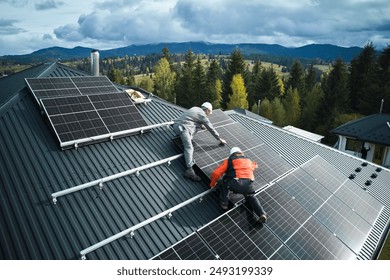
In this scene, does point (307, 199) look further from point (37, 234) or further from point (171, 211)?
point (37, 234)

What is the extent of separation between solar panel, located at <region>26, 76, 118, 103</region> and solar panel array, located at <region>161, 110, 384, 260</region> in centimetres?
555

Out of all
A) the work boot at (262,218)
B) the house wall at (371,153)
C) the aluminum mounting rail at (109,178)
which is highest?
the aluminum mounting rail at (109,178)

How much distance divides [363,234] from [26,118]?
1362cm

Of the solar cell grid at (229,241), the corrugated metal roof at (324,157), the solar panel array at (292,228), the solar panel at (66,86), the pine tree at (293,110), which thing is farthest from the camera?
the pine tree at (293,110)

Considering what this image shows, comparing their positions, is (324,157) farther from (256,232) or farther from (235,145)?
(256,232)

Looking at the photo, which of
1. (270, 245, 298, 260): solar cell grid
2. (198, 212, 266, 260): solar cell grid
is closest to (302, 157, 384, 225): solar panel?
(270, 245, 298, 260): solar cell grid

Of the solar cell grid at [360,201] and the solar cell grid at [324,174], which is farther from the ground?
the solar cell grid at [324,174]

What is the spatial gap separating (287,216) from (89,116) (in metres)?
8.37

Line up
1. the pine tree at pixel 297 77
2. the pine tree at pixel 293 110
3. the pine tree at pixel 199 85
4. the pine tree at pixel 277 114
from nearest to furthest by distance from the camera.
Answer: the pine tree at pixel 277 114, the pine tree at pixel 293 110, the pine tree at pixel 199 85, the pine tree at pixel 297 77

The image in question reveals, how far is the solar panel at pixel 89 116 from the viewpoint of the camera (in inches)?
392

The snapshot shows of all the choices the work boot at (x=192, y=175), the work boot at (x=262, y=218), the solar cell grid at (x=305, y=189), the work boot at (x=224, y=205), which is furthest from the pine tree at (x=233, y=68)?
the work boot at (x=262, y=218)

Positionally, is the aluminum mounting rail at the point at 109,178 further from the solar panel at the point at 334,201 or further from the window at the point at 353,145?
the window at the point at 353,145

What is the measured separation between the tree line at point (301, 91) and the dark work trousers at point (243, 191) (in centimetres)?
4270

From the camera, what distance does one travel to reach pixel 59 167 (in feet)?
29.2
